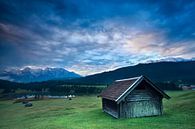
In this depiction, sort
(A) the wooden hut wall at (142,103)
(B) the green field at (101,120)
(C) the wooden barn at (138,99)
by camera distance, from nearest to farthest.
Answer: (B) the green field at (101,120)
(C) the wooden barn at (138,99)
(A) the wooden hut wall at (142,103)

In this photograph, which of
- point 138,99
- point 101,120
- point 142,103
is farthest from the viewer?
point 142,103

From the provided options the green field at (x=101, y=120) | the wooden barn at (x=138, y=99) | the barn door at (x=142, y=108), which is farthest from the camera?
the barn door at (x=142, y=108)

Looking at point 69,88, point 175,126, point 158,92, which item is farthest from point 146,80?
point 69,88

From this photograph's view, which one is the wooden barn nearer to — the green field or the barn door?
the barn door

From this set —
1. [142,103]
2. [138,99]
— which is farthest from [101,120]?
[142,103]

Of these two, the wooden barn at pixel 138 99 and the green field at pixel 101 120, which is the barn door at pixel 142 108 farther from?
the green field at pixel 101 120

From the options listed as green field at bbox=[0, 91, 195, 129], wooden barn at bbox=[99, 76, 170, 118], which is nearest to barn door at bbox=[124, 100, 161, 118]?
wooden barn at bbox=[99, 76, 170, 118]

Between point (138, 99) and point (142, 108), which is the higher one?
point (138, 99)

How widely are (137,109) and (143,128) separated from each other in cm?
822

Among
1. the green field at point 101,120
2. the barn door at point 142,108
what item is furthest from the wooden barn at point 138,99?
the green field at point 101,120

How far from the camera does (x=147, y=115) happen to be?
96.4 feet

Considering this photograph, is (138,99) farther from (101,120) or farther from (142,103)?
(101,120)

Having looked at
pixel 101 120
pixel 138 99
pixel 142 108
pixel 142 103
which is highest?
pixel 138 99

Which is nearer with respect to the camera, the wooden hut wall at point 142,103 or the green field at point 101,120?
the green field at point 101,120
